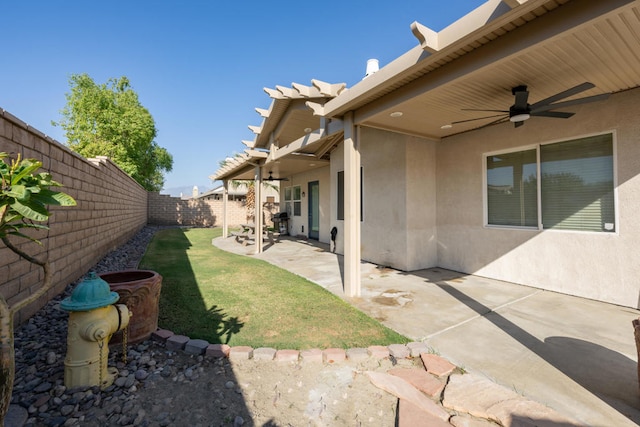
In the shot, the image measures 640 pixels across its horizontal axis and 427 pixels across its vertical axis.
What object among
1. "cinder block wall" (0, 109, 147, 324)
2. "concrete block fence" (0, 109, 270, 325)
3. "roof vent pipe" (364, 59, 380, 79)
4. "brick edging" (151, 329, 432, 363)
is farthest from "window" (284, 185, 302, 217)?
"brick edging" (151, 329, 432, 363)

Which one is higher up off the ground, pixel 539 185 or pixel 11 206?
pixel 539 185

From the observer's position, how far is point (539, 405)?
2168 millimetres

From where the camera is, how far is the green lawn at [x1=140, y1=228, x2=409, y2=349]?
10.8 ft

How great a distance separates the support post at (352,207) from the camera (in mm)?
4746

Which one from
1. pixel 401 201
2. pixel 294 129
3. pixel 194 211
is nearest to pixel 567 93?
pixel 401 201

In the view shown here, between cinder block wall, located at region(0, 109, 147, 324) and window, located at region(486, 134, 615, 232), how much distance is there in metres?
7.34

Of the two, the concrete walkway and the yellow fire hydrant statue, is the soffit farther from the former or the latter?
the yellow fire hydrant statue

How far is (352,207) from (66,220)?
4.46 m

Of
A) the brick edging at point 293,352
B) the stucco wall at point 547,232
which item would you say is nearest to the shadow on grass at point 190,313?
the brick edging at point 293,352

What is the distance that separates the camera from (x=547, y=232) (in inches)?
201

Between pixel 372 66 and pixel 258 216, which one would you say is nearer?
pixel 372 66

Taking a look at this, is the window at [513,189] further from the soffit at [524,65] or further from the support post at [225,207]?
the support post at [225,207]

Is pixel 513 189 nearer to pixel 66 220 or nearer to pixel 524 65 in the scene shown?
pixel 524 65

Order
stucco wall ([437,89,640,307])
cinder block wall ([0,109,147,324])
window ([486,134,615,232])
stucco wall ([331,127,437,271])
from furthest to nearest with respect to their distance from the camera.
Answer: stucco wall ([331,127,437,271]) → window ([486,134,615,232]) → stucco wall ([437,89,640,307]) → cinder block wall ([0,109,147,324])
